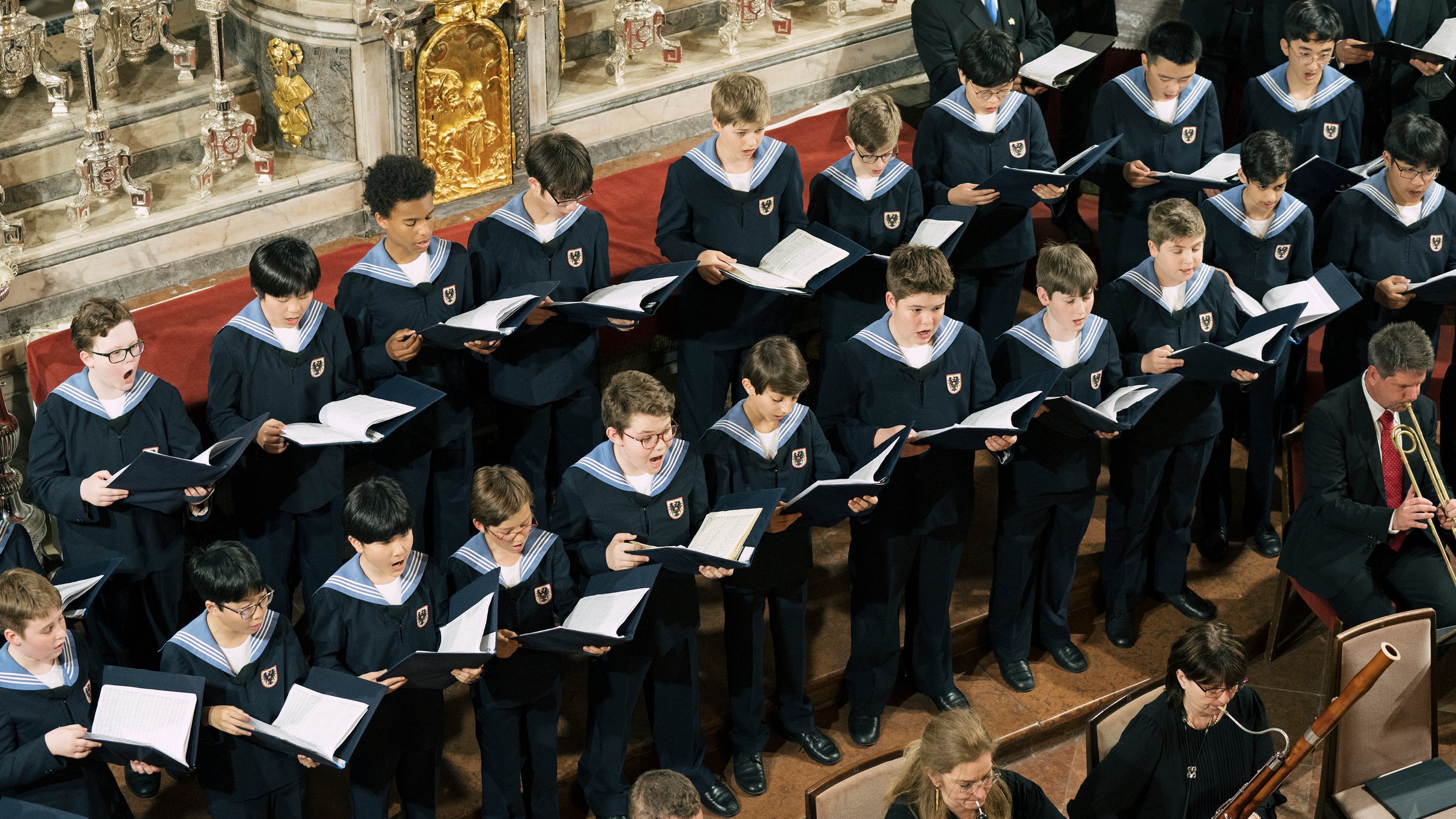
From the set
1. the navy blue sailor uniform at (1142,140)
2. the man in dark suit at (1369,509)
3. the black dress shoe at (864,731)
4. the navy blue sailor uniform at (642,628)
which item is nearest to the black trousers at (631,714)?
the navy blue sailor uniform at (642,628)

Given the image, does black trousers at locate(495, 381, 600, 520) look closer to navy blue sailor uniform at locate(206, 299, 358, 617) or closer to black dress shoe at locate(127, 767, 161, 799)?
navy blue sailor uniform at locate(206, 299, 358, 617)

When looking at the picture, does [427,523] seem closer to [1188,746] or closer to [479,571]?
[479,571]

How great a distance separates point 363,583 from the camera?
14.3 feet

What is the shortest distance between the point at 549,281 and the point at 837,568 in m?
1.65

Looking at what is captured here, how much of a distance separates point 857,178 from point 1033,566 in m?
1.42

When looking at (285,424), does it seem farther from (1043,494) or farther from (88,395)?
(1043,494)

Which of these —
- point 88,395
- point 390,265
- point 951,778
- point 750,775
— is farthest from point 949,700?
point 88,395

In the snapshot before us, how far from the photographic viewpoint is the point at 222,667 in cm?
420

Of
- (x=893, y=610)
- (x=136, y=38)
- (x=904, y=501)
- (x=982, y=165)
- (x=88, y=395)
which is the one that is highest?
(x=136, y=38)

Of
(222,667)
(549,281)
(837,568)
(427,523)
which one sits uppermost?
(549,281)

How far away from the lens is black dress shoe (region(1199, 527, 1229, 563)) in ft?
20.4

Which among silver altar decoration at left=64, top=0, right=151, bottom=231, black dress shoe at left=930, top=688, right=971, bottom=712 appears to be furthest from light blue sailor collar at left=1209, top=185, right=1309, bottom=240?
silver altar decoration at left=64, top=0, right=151, bottom=231

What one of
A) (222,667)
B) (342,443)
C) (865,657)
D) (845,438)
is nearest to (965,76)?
(845,438)

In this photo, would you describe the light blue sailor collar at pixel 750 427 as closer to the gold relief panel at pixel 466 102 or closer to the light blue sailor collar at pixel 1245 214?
the light blue sailor collar at pixel 1245 214
